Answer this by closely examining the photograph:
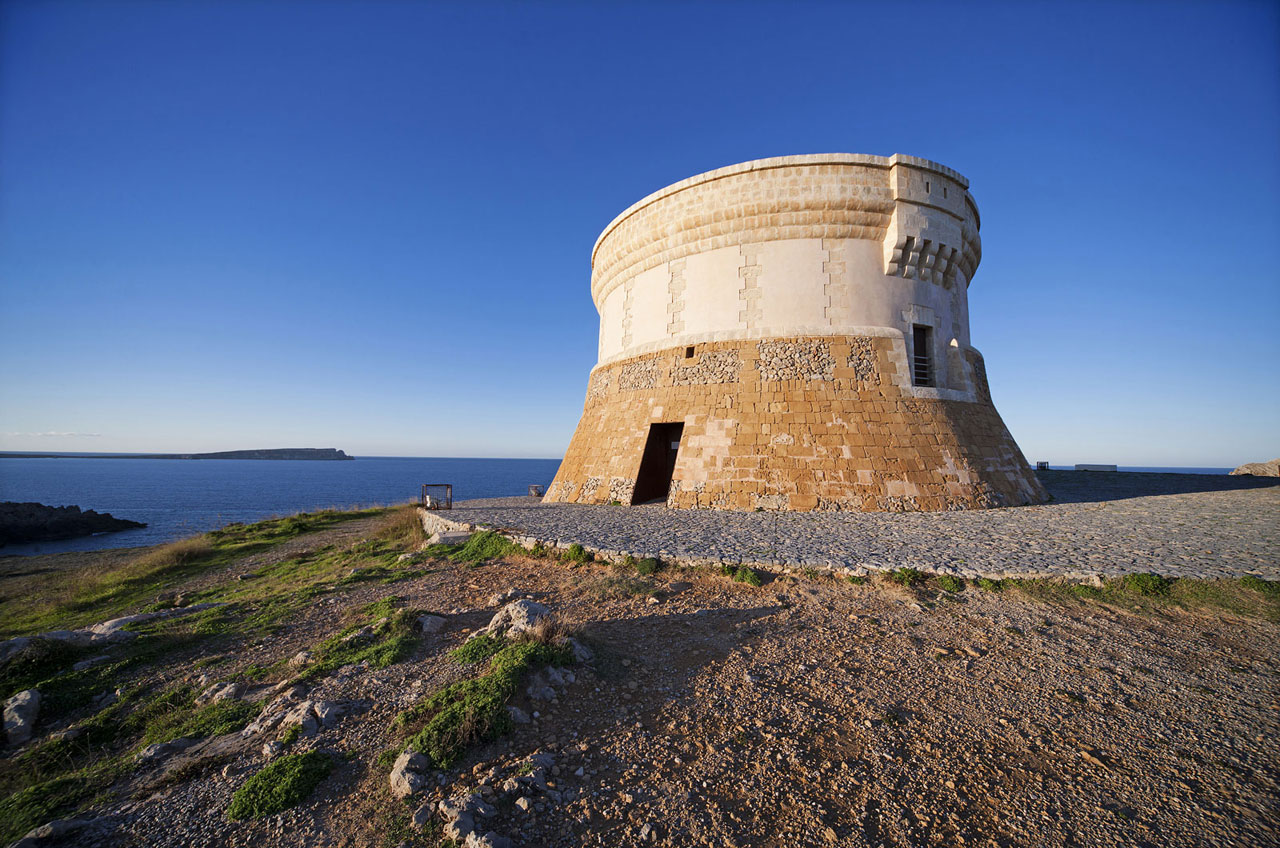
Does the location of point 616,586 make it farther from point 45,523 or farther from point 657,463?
point 45,523

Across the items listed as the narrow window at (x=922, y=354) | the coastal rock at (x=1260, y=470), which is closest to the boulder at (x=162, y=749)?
the narrow window at (x=922, y=354)

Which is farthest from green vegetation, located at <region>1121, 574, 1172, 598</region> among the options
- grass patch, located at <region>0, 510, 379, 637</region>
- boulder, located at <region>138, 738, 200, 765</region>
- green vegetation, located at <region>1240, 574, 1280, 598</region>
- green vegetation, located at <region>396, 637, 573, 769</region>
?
grass patch, located at <region>0, 510, 379, 637</region>

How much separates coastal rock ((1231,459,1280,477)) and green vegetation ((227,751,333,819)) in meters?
35.9

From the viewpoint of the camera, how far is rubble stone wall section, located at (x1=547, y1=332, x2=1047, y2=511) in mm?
11133

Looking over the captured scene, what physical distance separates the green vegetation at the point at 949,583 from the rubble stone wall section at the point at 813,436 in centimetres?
445

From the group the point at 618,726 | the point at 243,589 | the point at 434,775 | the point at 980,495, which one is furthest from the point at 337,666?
the point at 980,495

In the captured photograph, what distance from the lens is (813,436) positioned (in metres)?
11.6

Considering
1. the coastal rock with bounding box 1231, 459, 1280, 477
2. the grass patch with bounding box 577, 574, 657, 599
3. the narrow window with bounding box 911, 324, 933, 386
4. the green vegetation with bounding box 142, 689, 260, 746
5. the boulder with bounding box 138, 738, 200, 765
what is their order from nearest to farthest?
the boulder with bounding box 138, 738, 200, 765, the green vegetation with bounding box 142, 689, 260, 746, the grass patch with bounding box 577, 574, 657, 599, the narrow window with bounding box 911, 324, 933, 386, the coastal rock with bounding box 1231, 459, 1280, 477

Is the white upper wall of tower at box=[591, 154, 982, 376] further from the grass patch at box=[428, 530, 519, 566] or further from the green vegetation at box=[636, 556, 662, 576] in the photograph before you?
the green vegetation at box=[636, 556, 662, 576]

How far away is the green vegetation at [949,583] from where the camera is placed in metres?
6.11

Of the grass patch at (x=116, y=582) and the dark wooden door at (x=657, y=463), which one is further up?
the dark wooden door at (x=657, y=463)

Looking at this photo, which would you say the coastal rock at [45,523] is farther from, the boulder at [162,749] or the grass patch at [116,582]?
the boulder at [162,749]

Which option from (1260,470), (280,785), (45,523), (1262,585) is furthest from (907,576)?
(45,523)

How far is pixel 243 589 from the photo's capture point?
374 inches
